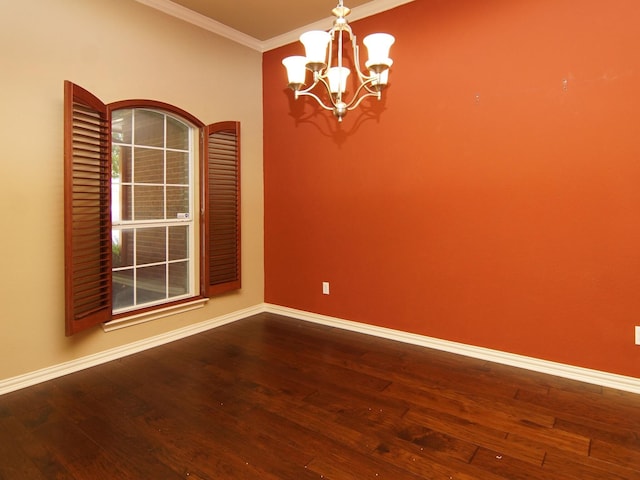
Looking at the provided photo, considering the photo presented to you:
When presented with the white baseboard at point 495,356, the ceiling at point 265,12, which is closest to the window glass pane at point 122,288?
the white baseboard at point 495,356

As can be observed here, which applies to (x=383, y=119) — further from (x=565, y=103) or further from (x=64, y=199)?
(x=64, y=199)

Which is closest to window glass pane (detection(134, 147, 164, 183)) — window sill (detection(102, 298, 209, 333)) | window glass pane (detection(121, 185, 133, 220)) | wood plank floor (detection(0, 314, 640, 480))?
window glass pane (detection(121, 185, 133, 220))

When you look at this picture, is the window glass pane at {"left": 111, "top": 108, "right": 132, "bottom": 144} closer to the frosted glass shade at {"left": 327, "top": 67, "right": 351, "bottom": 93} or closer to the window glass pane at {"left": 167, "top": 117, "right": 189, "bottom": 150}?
the window glass pane at {"left": 167, "top": 117, "right": 189, "bottom": 150}

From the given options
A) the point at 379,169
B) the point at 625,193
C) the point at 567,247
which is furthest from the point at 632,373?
the point at 379,169

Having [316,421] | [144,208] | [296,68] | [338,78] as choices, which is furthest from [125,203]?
[316,421]

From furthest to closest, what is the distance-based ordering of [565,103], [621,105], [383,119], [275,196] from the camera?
1. [275,196]
2. [383,119]
3. [565,103]
4. [621,105]

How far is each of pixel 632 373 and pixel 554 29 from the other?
89.8 inches

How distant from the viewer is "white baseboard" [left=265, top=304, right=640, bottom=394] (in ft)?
8.47

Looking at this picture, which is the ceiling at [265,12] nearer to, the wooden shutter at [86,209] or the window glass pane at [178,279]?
the wooden shutter at [86,209]

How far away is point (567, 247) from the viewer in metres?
2.69

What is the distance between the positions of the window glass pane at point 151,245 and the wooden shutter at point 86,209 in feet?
1.32

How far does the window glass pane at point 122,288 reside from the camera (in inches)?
125

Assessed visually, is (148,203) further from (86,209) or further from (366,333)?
(366,333)

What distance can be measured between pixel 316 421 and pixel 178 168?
2.49 m
